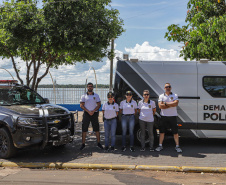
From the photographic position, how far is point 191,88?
24.9 ft

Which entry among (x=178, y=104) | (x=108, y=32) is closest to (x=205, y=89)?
(x=178, y=104)

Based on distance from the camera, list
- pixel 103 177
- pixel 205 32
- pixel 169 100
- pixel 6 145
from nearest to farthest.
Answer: pixel 103 177
pixel 6 145
pixel 169 100
pixel 205 32

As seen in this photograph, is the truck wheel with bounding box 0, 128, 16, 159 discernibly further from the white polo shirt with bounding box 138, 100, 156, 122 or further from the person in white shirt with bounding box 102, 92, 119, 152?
the white polo shirt with bounding box 138, 100, 156, 122

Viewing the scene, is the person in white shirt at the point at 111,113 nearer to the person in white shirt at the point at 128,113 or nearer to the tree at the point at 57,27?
the person in white shirt at the point at 128,113

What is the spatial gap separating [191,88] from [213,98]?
660 millimetres

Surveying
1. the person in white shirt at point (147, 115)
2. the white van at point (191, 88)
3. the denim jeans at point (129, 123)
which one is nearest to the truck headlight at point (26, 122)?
the denim jeans at point (129, 123)

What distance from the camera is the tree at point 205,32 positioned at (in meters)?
8.40

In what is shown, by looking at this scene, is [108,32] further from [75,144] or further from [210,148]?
[210,148]

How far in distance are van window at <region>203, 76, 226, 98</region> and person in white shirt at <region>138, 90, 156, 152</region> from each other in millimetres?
1632

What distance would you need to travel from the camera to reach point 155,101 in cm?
780

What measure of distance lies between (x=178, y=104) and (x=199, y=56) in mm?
4181

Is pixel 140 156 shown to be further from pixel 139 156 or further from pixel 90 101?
pixel 90 101

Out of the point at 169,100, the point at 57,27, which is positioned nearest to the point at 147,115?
the point at 169,100

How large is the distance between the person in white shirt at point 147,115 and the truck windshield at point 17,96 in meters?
2.94
